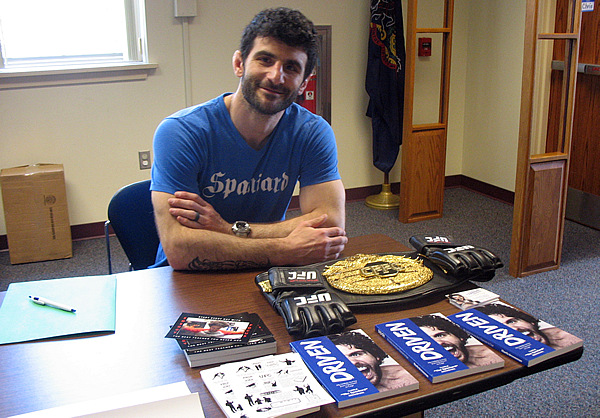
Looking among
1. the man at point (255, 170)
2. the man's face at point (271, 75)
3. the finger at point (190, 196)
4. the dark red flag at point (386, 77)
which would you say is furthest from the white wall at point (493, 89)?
the finger at point (190, 196)

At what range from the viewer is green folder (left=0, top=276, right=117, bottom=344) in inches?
52.1

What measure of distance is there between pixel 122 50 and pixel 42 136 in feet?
2.63

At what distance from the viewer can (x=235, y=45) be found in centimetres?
422

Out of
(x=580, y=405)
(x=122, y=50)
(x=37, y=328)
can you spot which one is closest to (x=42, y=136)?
(x=122, y=50)

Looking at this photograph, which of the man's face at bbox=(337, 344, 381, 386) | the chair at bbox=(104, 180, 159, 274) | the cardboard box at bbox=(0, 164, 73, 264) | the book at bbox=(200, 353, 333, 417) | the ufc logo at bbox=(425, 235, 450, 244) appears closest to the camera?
the book at bbox=(200, 353, 333, 417)

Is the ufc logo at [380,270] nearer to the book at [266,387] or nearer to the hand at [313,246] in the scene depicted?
the hand at [313,246]

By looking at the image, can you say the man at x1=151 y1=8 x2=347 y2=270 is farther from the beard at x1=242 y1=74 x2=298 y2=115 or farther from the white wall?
the white wall

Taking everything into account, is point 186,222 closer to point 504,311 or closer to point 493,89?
point 504,311

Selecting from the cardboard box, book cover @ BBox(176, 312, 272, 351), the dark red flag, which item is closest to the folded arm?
book cover @ BBox(176, 312, 272, 351)

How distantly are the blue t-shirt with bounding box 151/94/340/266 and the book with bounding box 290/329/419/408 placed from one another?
0.81m

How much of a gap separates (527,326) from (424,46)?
3.73 metres

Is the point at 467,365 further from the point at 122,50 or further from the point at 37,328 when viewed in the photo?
the point at 122,50

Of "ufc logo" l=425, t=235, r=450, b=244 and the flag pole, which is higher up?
"ufc logo" l=425, t=235, r=450, b=244

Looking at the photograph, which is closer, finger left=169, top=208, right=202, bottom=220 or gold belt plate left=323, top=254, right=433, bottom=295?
gold belt plate left=323, top=254, right=433, bottom=295
